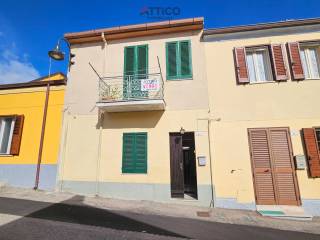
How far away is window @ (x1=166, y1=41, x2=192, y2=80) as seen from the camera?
8883 mm

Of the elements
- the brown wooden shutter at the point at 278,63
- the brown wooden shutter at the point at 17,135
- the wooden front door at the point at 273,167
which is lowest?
the wooden front door at the point at 273,167

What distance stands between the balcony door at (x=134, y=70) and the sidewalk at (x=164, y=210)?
4128mm

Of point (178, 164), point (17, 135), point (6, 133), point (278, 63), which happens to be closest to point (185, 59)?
point (278, 63)

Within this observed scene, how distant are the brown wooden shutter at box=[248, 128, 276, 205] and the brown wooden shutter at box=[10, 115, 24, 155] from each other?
31.6ft

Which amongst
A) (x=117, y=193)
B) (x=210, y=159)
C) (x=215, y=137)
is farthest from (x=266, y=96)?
(x=117, y=193)

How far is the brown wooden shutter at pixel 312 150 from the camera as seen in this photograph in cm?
726

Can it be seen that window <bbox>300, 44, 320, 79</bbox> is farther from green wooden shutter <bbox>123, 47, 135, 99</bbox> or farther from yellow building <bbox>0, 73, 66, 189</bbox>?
yellow building <bbox>0, 73, 66, 189</bbox>

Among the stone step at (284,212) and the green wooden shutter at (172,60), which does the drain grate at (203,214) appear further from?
the green wooden shutter at (172,60)

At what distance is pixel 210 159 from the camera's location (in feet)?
26.0

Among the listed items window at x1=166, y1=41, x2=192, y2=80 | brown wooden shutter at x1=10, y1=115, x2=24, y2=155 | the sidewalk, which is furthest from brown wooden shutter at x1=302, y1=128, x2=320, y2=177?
brown wooden shutter at x1=10, y1=115, x2=24, y2=155

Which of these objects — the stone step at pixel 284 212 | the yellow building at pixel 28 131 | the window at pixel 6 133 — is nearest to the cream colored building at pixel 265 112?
the stone step at pixel 284 212

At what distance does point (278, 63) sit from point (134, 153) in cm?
673

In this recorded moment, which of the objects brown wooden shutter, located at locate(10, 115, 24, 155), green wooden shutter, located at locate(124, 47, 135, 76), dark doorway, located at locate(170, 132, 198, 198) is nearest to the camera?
dark doorway, located at locate(170, 132, 198, 198)

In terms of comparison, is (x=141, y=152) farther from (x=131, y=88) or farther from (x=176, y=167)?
(x=131, y=88)
